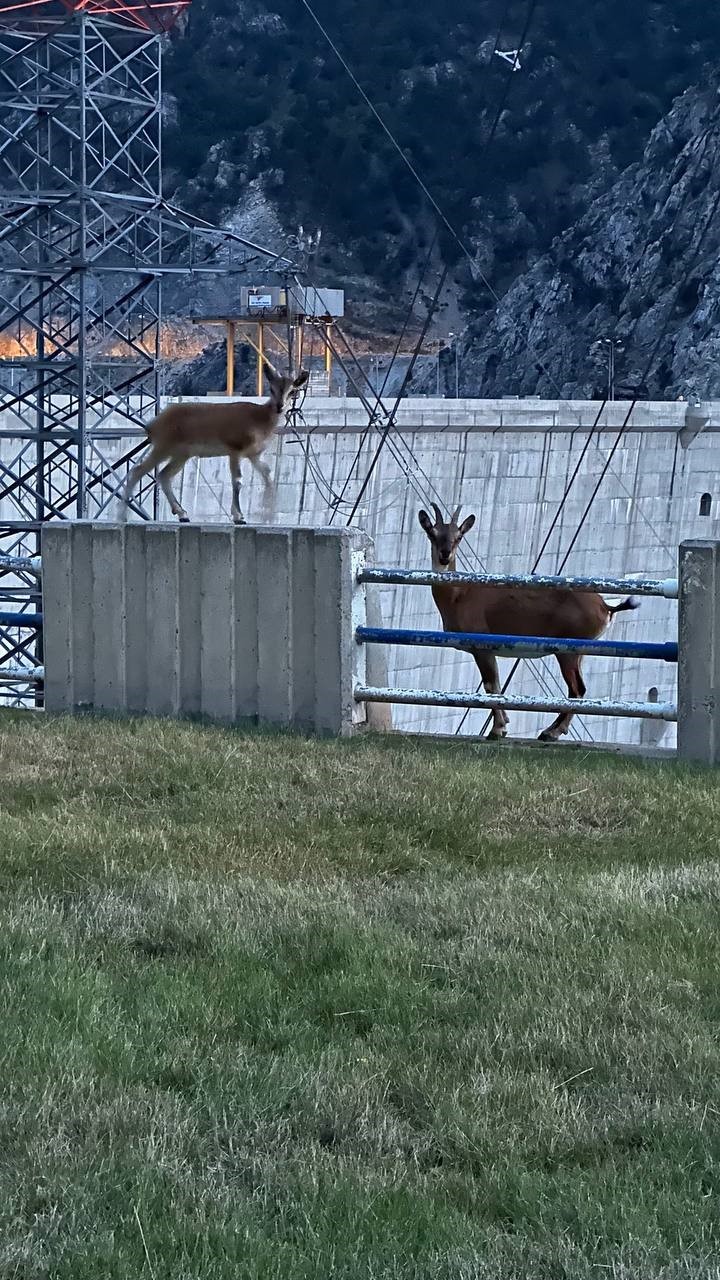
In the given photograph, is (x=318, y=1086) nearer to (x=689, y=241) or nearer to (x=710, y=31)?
(x=689, y=241)

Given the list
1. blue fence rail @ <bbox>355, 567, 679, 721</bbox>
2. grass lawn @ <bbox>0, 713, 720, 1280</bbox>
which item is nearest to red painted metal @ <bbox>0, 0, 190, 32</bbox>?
blue fence rail @ <bbox>355, 567, 679, 721</bbox>

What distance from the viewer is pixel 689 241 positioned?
284 ft

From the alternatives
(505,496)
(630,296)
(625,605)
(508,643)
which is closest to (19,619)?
(508,643)

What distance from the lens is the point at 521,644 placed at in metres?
9.17

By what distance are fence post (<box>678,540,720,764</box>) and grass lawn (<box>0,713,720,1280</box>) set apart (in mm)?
1175

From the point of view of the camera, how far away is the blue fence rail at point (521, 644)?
8766mm

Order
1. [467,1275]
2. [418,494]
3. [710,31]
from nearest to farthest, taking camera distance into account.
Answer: [467,1275], [418,494], [710,31]

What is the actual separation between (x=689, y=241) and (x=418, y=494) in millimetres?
58274

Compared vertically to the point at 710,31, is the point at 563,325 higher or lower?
lower

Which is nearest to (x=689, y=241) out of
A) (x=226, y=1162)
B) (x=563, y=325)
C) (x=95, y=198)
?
(x=563, y=325)

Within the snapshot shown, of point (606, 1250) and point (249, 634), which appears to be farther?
point (249, 634)

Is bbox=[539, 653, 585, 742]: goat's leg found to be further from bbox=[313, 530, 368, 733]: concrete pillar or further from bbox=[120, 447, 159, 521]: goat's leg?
bbox=[120, 447, 159, 521]: goat's leg

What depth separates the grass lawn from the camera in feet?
11.1

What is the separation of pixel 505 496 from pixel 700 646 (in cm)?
2682
